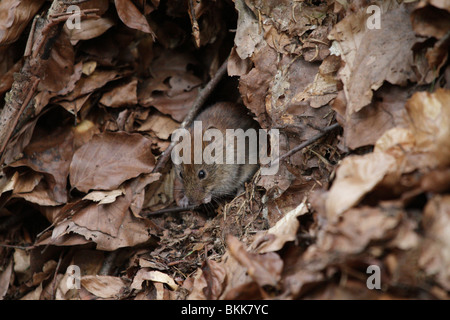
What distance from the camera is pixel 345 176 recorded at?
2.21m

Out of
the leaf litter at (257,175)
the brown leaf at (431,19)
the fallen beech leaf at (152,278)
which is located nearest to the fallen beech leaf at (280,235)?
the leaf litter at (257,175)

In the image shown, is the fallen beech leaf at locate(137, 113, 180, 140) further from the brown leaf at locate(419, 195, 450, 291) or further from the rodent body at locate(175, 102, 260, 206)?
the brown leaf at locate(419, 195, 450, 291)

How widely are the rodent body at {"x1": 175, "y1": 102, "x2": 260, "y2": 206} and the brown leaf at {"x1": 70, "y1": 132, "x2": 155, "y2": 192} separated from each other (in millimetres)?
540

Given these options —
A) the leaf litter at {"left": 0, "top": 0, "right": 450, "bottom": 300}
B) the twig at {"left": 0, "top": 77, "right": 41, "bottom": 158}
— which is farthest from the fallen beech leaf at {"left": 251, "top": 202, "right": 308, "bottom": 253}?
the twig at {"left": 0, "top": 77, "right": 41, "bottom": 158}

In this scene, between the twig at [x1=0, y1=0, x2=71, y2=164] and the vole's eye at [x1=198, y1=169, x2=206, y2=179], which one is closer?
the twig at [x1=0, y1=0, x2=71, y2=164]

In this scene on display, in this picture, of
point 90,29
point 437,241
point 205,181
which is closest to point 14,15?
point 90,29

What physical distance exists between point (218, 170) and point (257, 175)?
839 millimetres

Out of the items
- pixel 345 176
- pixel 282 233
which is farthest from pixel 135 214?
pixel 345 176

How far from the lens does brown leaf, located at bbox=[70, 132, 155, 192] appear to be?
3.84 meters

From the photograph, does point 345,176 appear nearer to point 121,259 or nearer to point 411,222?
point 411,222

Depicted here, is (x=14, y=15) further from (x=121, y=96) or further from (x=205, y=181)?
(x=205, y=181)

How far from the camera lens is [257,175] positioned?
377cm

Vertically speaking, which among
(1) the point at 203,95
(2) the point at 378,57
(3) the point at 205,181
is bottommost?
(3) the point at 205,181

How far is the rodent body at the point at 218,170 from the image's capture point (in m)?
→ 4.34
